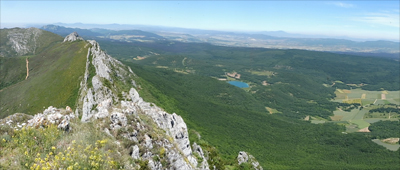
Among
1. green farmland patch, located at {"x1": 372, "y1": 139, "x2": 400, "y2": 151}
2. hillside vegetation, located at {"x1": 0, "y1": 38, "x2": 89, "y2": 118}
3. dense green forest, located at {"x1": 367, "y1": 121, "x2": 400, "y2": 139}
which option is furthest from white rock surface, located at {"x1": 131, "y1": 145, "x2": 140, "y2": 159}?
dense green forest, located at {"x1": 367, "y1": 121, "x2": 400, "y2": 139}

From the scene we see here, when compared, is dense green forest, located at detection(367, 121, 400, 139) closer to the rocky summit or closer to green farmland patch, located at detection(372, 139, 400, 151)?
green farmland patch, located at detection(372, 139, 400, 151)

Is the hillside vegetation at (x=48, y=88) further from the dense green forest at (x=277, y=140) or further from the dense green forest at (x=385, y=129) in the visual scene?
the dense green forest at (x=385, y=129)

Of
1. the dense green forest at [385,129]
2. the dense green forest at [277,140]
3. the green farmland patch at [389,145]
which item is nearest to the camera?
the dense green forest at [277,140]

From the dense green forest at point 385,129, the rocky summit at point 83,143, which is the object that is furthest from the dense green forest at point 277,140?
the rocky summit at point 83,143

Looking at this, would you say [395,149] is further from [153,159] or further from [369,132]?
[153,159]

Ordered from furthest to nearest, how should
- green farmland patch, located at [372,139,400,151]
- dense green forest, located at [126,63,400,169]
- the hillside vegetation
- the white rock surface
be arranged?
green farmland patch, located at [372,139,400,151], dense green forest, located at [126,63,400,169], the hillside vegetation, the white rock surface

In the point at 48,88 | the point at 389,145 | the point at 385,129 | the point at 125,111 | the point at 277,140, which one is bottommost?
the point at 389,145

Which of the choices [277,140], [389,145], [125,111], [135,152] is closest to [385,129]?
[389,145]

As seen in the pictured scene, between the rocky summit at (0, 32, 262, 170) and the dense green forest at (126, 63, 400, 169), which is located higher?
the rocky summit at (0, 32, 262, 170)

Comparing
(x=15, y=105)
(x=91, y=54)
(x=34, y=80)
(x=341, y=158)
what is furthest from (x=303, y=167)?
(x=34, y=80)

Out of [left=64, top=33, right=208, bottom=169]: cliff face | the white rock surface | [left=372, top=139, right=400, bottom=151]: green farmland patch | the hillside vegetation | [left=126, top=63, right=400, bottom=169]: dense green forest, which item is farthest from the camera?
[left=372, top=139, right=400, bottom=151]: green farmland patch

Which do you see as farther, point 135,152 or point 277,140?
point 277,140

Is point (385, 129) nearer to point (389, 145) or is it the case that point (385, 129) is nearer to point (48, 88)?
point (389, 145)
